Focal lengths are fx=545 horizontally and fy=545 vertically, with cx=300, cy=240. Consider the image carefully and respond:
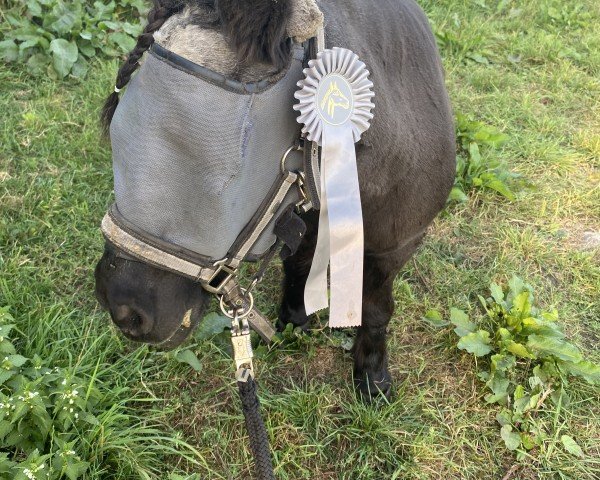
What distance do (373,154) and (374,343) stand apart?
102cm

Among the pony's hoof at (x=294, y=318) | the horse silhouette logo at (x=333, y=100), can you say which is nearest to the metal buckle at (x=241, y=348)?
the horse silhouette logo at (x=333, y=100)

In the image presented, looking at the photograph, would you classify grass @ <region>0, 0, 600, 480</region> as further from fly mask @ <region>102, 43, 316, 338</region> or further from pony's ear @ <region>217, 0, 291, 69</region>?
pony's ear @ <region>217, 0, 291, 69</region>

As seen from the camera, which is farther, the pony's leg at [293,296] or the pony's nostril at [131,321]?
the pony's leg at [293,296]

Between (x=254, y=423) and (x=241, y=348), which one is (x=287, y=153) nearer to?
(x=241, y=348)

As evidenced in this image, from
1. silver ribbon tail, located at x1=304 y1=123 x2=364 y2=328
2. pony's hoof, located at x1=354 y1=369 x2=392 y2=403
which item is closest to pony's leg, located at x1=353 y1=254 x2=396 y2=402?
pony's hoof, located at x1=354 y1=369 x2=392 y2=403

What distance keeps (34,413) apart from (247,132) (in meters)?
1.21

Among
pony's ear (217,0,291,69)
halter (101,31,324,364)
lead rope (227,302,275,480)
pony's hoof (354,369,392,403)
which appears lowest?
pony's hoof (354,369,392,403)

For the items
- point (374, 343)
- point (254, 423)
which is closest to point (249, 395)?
point (254, 423)

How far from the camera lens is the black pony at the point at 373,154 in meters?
1.12

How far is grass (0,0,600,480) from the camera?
6.91 feet

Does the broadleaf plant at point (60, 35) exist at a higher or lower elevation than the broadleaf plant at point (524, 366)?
lower

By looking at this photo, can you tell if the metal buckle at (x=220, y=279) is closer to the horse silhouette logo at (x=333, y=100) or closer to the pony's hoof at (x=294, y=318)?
the horse silhouette logo at (x=333, y=100)

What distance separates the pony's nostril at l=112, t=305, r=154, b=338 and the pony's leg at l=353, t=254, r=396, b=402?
0.98 meters

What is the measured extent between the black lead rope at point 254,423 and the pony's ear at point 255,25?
2.57 ft
